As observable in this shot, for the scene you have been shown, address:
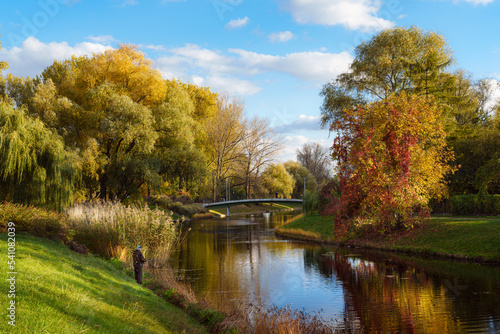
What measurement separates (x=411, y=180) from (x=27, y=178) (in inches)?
822

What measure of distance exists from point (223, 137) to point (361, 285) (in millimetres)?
52060

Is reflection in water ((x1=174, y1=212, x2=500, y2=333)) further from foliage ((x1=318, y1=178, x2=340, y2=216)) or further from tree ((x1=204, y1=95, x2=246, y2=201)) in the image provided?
tree ((x1=204, y1=95, x2=246, y2=201))

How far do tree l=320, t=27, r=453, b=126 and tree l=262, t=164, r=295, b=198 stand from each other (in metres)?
31.4

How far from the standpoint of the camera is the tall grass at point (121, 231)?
18391mm

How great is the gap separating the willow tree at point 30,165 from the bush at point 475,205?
27.4 meters

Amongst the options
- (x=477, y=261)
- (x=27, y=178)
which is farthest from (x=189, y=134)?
(x=477, y=261)

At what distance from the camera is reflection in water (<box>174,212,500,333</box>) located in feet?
39.5

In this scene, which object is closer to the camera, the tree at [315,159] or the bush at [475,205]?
the bush at [475,205]

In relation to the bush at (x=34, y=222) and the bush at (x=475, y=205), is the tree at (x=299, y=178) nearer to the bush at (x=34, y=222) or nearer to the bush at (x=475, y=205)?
the bush at (x=475, y=205)

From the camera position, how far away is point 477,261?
19516 mm

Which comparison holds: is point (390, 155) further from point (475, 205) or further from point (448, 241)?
point (475, 205)

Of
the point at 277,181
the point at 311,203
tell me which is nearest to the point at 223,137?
the point at 277,181

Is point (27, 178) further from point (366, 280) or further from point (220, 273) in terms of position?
point (366, 280)

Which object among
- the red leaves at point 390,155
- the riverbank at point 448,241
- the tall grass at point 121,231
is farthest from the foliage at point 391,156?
the tall grass at point 121,231
